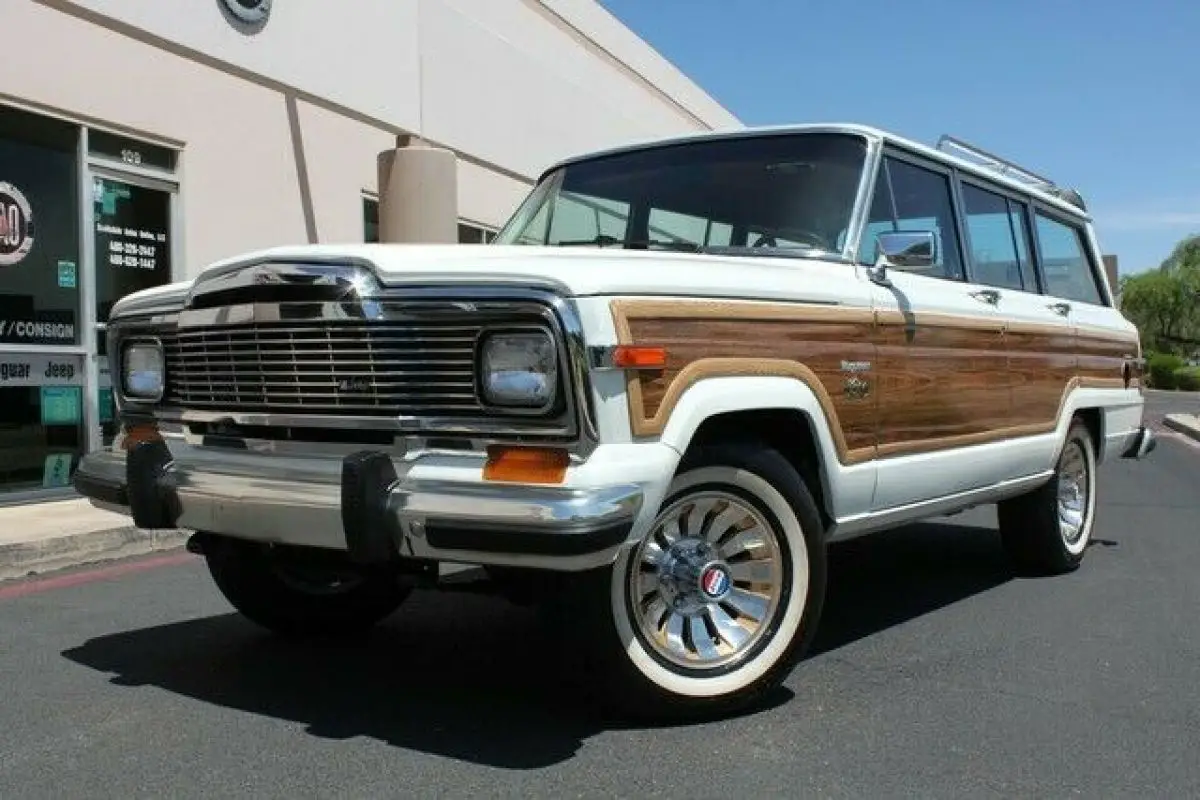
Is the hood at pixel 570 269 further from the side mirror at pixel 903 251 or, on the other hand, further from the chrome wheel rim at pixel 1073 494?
the chrome wheel rim at pixel 1073 494

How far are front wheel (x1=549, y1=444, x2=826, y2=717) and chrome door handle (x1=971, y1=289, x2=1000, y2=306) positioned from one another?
5.83ft

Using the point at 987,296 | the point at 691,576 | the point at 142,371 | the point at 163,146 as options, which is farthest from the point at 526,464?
the point at 163,146

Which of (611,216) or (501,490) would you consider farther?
(611,216)

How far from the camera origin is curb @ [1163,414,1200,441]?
Result: 19.3 m

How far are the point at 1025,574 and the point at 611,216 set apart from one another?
10.6ft

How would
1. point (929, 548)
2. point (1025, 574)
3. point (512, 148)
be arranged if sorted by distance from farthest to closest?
point (512, 148) < point (929, 548) < point (1025, 574)

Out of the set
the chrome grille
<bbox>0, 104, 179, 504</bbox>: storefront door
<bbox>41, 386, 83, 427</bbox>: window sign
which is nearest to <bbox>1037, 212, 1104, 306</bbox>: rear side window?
the chrome grille

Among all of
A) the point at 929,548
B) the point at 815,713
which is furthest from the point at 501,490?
the point at 929,548

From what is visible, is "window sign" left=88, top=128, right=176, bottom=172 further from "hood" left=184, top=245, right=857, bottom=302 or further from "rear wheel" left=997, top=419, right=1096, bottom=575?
"rear wheel" left=997, top=419, right=1096, bottom=575

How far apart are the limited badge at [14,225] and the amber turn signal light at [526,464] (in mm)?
6796

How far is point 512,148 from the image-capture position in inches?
596

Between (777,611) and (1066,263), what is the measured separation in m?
3.81

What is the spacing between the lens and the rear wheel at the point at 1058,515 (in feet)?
20.1

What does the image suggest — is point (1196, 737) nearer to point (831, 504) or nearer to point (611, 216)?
point (831, 504)
